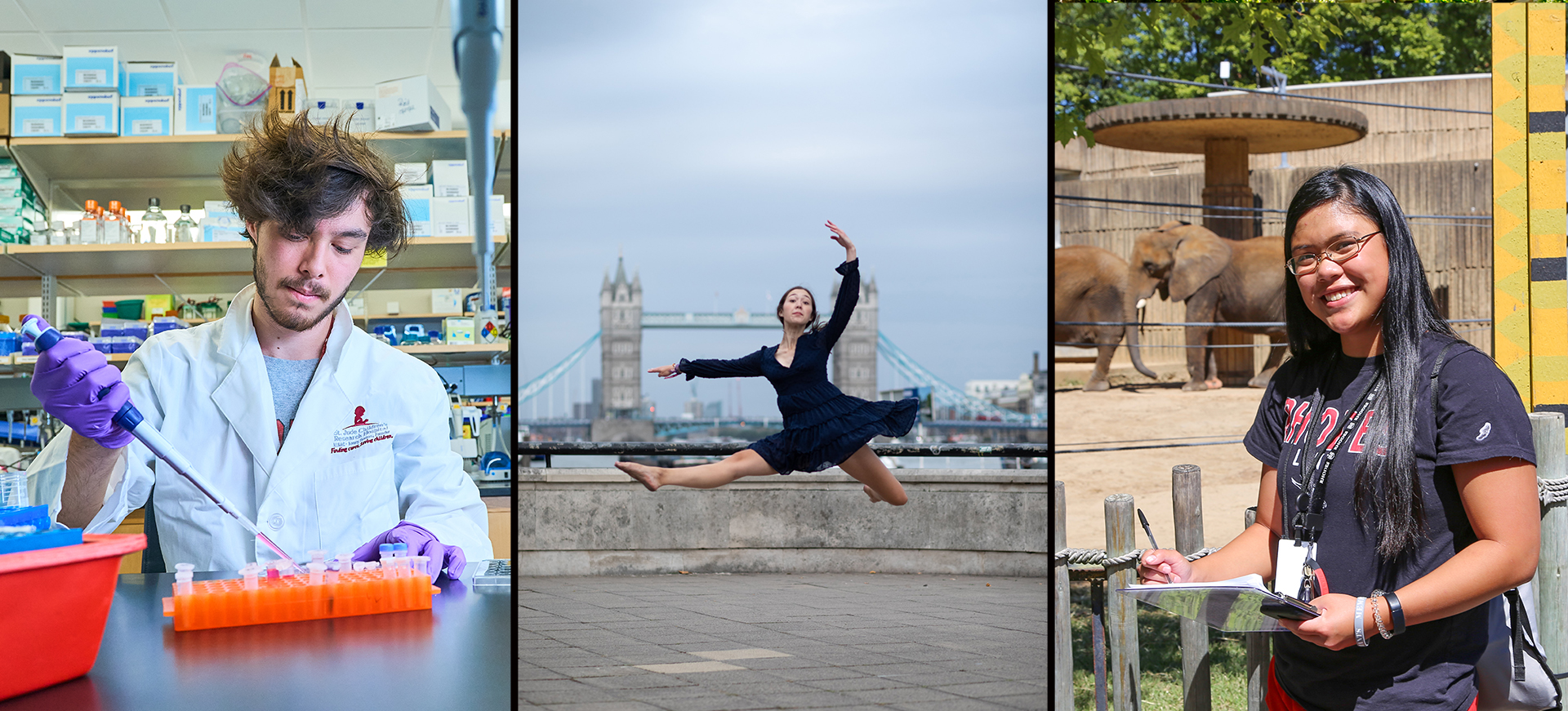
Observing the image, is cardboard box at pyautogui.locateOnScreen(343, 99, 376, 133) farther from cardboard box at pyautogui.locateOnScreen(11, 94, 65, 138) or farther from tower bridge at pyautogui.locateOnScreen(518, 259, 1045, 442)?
tower bridge at pyautogui.locateOnScreen(518, 259, 1045, 442)

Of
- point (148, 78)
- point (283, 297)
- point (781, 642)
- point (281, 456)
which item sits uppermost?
point (148, 78)

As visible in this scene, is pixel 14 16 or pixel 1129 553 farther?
pixel 14 16

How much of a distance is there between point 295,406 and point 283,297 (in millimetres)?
155

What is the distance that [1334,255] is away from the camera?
0.99 m

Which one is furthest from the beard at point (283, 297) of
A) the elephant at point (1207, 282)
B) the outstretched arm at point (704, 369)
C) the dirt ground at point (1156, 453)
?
the elephant at point (1207, 282)

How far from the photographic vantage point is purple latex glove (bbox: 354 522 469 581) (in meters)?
1.31

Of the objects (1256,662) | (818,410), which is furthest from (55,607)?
(818,410)

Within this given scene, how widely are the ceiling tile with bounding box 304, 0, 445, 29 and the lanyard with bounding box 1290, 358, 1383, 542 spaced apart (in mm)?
1955

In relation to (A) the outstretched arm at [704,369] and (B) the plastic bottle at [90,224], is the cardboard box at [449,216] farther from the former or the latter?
(B) the plastic bottle at [90,224]

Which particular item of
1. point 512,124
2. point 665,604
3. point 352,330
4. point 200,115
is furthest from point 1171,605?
point 665,604

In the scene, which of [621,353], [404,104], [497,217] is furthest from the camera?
[621,353]

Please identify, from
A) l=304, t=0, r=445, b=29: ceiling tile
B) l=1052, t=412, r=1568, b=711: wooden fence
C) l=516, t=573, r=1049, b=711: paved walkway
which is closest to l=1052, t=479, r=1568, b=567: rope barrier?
l=1052, t=412, r=1568, b=711: wooden fence

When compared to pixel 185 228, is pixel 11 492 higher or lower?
lower

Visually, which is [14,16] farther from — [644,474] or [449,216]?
[644,474]
